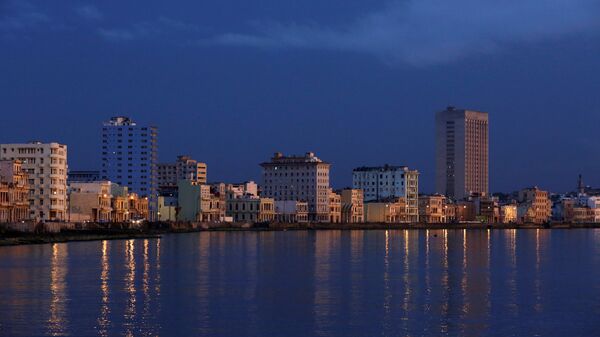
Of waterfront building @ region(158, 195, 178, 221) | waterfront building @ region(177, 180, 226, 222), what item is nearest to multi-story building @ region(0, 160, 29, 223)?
waterfront building @ region(158, 195, 178, 221)

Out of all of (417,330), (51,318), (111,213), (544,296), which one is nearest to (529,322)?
(417,330)

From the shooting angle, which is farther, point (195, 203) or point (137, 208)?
point (195, 203)

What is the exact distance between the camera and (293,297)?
44.1 m

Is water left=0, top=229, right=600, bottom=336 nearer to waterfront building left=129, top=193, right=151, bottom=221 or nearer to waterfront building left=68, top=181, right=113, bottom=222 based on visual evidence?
waterfront building left=68, top=181, right=113, bottom=222

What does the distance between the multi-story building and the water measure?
47.3 m

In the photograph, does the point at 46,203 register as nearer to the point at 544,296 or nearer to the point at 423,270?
the point at 423,270

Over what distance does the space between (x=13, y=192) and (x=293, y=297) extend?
Result: 82.2 m

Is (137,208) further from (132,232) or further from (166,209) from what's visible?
(132,232)

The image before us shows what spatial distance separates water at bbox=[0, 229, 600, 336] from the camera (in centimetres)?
3488

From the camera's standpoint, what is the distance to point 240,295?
44875mm

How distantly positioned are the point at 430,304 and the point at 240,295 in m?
8.12

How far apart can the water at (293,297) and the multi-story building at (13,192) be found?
47266mm

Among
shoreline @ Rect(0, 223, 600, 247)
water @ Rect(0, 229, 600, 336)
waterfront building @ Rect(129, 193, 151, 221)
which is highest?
waterfront building @ Rect(129, 193, 151, 221)

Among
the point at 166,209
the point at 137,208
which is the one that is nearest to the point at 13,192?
the point at 137,208
